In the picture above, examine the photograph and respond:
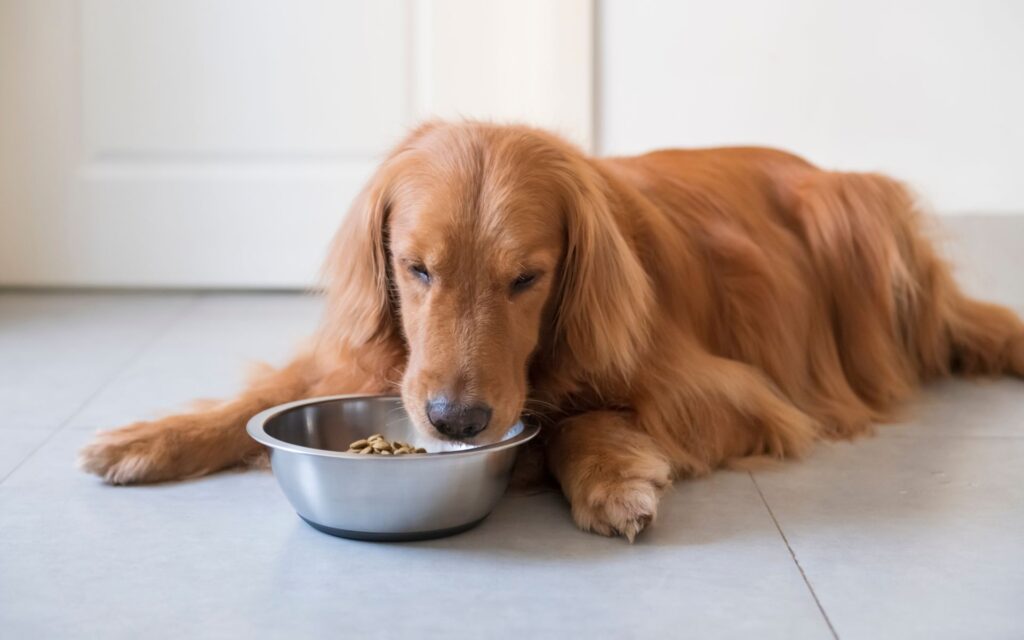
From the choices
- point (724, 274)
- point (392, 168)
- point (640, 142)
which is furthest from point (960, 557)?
point (640, 142)

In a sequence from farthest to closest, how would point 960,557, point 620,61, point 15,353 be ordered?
1. point 620,61
2. point 15,353
3. point 960,557

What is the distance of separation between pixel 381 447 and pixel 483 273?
1.03 ft

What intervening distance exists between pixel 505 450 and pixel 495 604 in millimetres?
294

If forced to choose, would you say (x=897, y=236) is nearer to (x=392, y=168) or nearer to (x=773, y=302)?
(x=773, y=302)

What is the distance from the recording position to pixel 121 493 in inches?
77.5

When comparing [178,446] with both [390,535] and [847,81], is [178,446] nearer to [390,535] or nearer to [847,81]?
[390,535]

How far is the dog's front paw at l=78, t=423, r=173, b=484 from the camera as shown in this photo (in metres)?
2.00

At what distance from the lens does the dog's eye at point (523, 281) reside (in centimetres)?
185

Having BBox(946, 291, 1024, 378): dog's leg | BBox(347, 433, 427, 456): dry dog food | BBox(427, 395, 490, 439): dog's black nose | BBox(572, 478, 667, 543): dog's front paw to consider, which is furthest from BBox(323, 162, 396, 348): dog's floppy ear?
BBox(946, 291, 1024, 378): dog's leg

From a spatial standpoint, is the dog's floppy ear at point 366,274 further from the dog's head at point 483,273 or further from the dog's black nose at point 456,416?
the dog's black nose at point 456,416

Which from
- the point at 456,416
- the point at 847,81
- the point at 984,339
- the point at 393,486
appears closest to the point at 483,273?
the point at 456,416

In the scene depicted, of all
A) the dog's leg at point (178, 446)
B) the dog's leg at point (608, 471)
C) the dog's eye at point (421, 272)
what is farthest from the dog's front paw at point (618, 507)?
the dog's leg at point (178, 446)

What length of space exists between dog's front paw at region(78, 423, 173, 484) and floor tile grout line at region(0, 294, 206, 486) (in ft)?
0.56

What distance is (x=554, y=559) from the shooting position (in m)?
1.68
